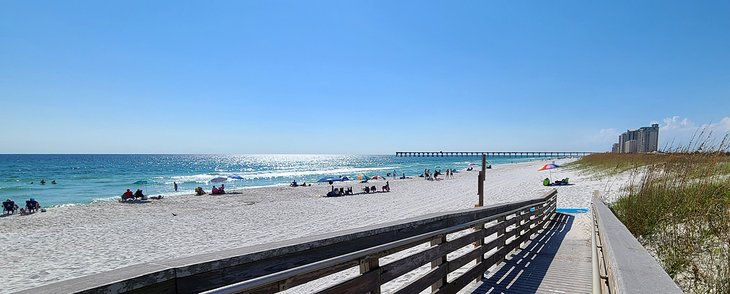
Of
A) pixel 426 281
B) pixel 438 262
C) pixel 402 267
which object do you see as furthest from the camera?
pixel 438 262

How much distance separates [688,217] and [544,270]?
183 centimetres

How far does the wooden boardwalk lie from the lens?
4652 millimetres

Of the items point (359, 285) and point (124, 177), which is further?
point (124, 177)

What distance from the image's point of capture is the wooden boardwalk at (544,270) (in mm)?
4652

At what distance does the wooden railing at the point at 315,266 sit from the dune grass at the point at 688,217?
6.55ft

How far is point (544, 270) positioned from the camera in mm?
5492

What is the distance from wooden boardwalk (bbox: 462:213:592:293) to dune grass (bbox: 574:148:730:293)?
0.92 m

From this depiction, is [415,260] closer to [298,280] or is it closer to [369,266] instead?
[369,266]

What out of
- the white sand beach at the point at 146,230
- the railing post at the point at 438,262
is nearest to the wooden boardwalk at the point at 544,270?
the railing post at the point at 438,262

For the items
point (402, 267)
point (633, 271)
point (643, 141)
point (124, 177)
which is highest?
point (643, 141)

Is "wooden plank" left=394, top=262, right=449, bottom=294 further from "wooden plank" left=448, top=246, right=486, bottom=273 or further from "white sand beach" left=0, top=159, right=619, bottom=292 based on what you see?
"white sand beach" left=0, top=159, right=619, bottom=292

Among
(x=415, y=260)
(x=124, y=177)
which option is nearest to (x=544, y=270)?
(x=415, y=260)

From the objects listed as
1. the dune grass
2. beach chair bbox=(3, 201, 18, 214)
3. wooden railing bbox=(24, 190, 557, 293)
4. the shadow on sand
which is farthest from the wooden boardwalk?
beach chair bbox=(3, 201, 18, 214)

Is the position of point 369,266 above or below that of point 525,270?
above
